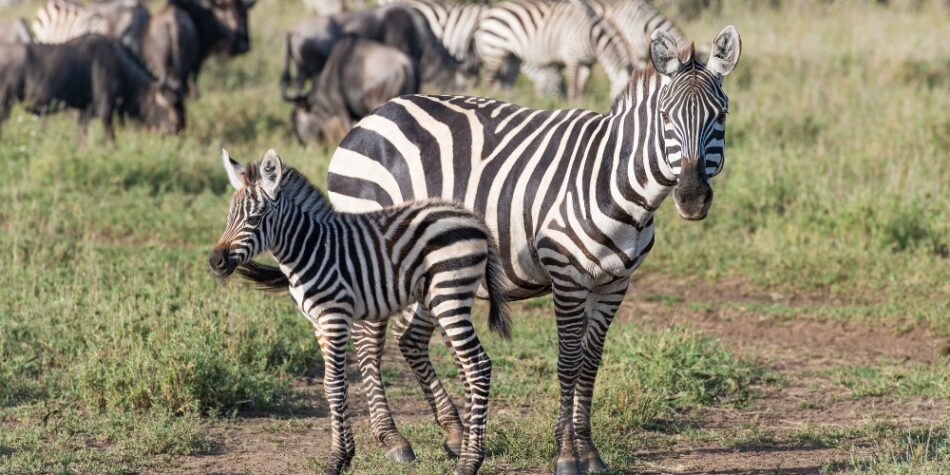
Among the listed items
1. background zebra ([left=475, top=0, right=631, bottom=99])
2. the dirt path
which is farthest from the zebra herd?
background zebra ([left=475, top=0, right=631, bottom=99])

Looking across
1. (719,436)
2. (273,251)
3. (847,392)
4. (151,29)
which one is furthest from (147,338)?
(151,29)

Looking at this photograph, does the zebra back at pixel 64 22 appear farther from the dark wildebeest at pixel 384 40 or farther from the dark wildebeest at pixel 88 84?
the dark wildebeest at pixel 88 84

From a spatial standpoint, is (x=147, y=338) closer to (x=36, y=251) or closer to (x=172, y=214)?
(x=36, y=251)

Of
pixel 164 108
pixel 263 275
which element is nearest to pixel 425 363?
pixel 263 275

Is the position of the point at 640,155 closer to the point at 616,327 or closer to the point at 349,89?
the point at 616,327

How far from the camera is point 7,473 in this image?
5539 millimetres

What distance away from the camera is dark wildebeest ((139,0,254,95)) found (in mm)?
16484

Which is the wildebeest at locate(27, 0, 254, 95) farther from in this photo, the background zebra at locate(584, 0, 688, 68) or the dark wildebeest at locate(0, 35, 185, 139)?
the background zebra at locate(584, 0, 688, 68)

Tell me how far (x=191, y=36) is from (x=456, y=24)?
4.12m

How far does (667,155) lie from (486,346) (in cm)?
293

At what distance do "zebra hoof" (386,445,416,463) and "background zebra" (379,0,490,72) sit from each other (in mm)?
12537

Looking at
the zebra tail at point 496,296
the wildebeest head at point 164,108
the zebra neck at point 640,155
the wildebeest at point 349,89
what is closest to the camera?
the zebra neck at point 640,155

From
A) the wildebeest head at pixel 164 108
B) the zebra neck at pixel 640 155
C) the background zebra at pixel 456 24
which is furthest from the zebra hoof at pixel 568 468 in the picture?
the background zebra at pixel 456 24

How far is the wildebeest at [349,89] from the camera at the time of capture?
14406 mm
